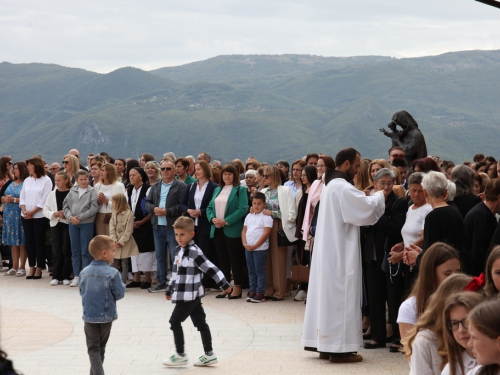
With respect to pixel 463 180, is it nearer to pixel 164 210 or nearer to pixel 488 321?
pixel 488 321

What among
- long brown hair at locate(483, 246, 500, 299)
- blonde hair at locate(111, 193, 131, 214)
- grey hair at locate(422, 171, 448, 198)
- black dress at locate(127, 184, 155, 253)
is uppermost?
grey hair at locate(422, 171, 448, 198)

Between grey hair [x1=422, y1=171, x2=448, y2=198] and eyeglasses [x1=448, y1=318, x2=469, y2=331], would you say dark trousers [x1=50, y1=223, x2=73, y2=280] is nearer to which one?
grey hair [x1=422, y1=171, x2=448, y2=198]

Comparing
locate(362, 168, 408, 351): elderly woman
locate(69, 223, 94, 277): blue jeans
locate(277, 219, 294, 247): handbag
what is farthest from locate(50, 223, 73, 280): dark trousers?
locate(362, 168, 408, 351): elderly woman

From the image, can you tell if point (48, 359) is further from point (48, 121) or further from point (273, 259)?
point (48, 121)

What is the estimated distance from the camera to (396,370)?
824cm

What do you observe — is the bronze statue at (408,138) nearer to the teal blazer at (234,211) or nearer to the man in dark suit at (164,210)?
the teal blazer at (234,211)

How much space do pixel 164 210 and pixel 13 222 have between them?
3.23 meters

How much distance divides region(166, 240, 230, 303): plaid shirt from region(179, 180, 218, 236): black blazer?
14.9 feet

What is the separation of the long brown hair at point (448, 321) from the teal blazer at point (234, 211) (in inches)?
327

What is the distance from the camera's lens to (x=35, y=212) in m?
14.3

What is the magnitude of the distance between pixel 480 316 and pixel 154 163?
10754mm

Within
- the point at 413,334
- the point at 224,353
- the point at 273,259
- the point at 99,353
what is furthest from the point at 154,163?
the point at 413,334

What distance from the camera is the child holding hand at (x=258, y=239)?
12.4m

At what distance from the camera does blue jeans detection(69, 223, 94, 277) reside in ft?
44.7
